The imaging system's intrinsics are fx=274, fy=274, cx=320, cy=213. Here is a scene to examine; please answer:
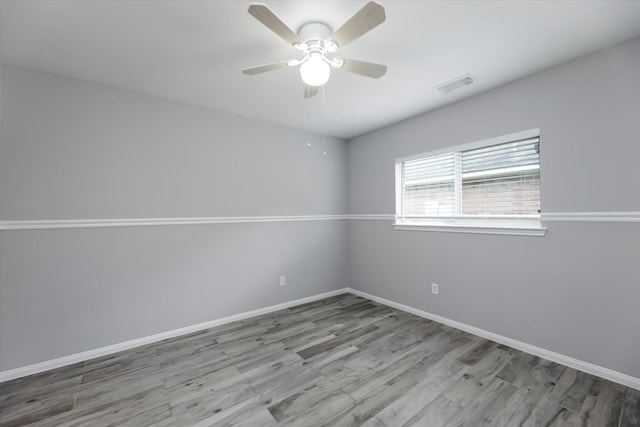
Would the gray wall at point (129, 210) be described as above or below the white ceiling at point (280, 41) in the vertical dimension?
below

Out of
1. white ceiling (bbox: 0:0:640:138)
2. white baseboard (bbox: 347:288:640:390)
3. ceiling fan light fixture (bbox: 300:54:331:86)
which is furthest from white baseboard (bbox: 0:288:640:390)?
ceiling fan light fixture (bbox: 300:54:331:86)

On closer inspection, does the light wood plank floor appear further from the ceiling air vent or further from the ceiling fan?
the ceiling air vent

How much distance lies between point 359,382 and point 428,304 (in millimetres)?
1539

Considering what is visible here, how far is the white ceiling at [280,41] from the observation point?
1619 mm

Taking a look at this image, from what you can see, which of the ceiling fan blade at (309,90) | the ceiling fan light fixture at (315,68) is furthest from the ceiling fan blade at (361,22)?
the ceiling fan blade at (309,90)

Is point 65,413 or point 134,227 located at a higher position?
point 134,227

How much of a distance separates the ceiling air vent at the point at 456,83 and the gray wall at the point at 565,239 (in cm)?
33

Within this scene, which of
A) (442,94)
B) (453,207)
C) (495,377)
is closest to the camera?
(495,377)

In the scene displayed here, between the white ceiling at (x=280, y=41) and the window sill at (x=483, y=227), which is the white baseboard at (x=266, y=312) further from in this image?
the white ceiling at (x=280, y=41)

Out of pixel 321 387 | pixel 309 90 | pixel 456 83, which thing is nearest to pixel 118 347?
pixel 321 387

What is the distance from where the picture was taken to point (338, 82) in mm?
2504

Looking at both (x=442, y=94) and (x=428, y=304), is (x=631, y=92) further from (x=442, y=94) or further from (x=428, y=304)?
(x=428, y=304)

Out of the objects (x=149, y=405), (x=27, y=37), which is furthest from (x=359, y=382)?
(x=27, y=37)

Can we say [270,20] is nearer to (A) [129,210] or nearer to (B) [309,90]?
(B) [309,90]
